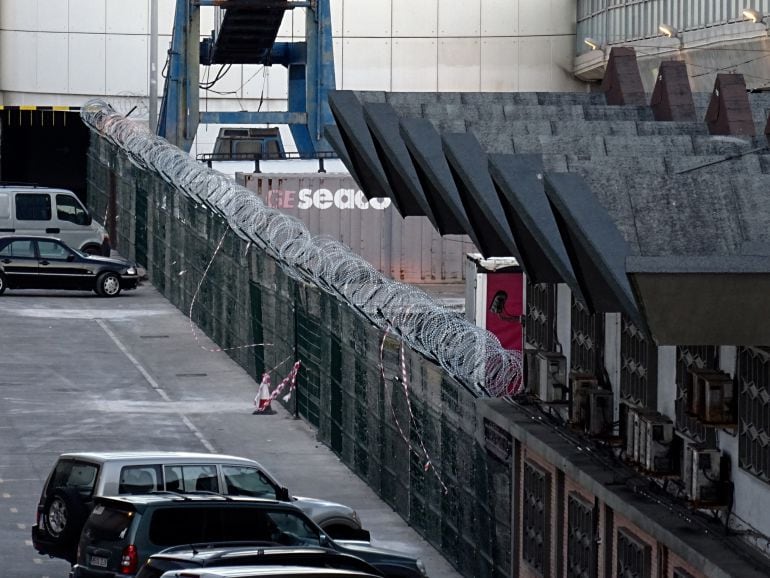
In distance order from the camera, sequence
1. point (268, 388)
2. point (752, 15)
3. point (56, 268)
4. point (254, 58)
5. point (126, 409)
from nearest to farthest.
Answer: point (126, 409) → point (268, 388) → point (752, 15) → point (56, 268) → point (254, 58)

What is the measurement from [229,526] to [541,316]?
465 cm

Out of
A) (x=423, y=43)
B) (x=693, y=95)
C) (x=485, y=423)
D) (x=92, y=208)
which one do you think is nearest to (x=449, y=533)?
(x=485, y=423)

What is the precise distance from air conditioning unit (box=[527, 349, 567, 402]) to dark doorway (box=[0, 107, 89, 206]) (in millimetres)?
50358

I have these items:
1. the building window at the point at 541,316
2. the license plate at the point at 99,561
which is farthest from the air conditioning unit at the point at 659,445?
the license plate at the point at 99,561

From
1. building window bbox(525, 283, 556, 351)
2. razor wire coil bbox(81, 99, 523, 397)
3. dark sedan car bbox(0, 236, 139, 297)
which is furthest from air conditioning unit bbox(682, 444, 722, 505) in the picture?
dark sedan car bbox(0, 236, 139, 297)

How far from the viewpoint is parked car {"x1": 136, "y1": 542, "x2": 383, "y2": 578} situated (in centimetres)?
1352

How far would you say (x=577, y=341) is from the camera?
18.3 meters

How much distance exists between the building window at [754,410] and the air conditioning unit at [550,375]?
4.62 meters

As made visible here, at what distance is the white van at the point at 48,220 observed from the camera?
45.5 meters

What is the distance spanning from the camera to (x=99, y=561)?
16.6 metres

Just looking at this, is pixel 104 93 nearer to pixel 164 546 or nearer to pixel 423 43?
pixel 423 43

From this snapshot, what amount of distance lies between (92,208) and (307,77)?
7414 mm

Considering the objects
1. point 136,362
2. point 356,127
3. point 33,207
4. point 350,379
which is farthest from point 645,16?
point 356,127

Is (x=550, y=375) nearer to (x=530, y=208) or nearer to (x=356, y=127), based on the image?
(x=356, y=127)
